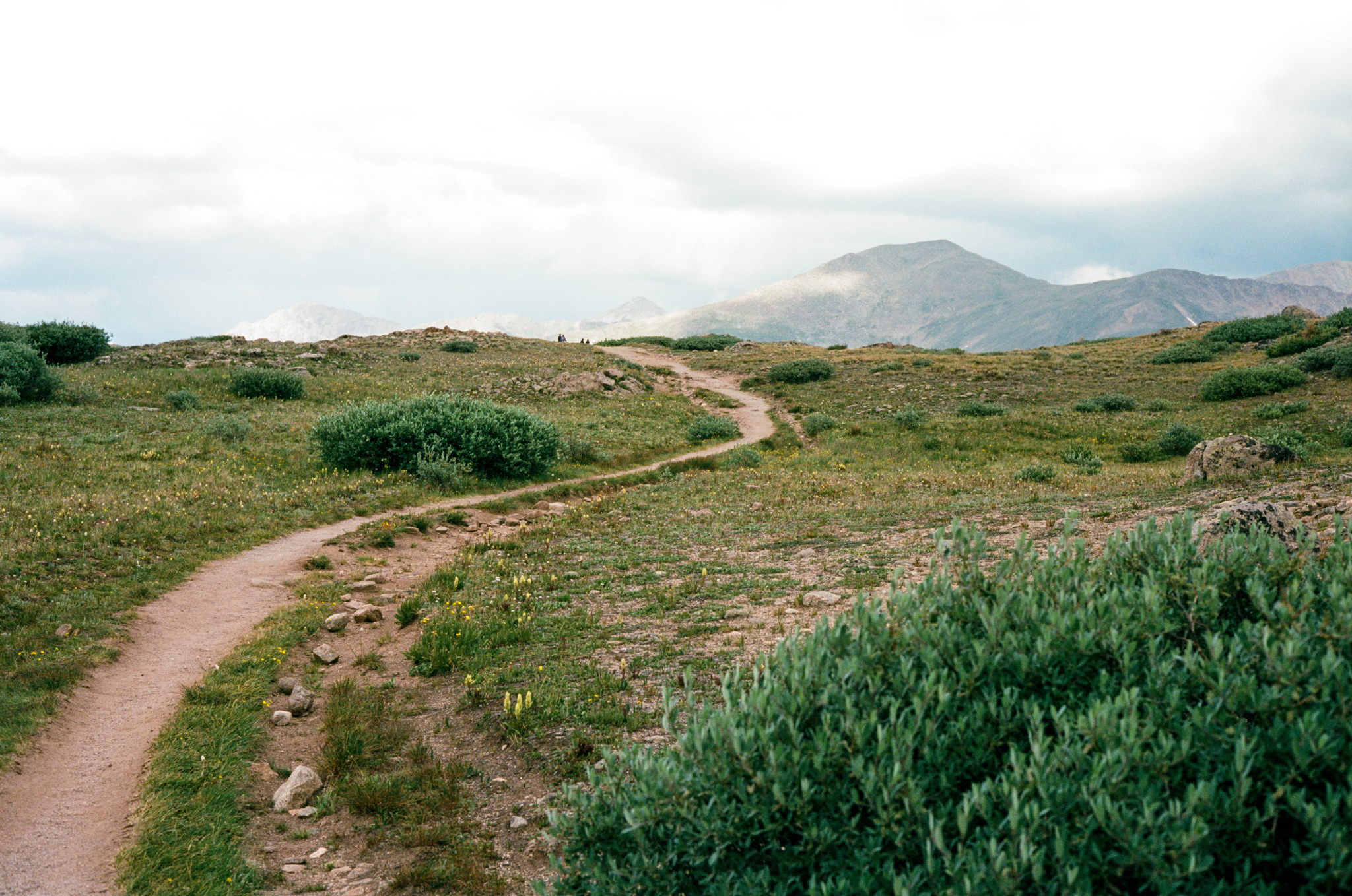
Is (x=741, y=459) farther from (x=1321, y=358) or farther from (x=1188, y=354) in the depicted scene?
(x=1188, y=354)

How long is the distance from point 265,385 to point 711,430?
19.0 meters

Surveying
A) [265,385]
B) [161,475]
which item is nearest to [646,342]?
[265,385]

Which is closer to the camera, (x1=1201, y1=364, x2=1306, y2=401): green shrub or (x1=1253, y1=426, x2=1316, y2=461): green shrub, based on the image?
(x1=1253, y1=426, x2=1316, y2=461): green shrub

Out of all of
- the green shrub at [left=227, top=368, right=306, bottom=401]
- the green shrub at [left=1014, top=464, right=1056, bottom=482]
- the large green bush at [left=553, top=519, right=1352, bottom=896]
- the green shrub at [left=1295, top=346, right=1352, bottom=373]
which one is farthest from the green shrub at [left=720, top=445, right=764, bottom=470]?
the green shrub at [left=1295, top=346, right=1352, bottom=373]

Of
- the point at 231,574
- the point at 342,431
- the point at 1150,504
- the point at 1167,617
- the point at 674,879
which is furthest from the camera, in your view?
the point at 342,431

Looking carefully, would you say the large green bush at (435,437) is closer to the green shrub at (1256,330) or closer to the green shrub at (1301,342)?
the green shrub at (1301,342)

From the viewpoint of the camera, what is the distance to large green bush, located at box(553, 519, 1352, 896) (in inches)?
95.3

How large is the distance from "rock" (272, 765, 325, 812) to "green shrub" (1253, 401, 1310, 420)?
30.7 meters

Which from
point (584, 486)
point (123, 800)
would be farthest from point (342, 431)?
point (123, 800)

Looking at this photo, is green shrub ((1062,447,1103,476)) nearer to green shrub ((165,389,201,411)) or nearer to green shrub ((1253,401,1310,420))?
green shrub ((1253,401,1310,420))

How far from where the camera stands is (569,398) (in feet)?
117

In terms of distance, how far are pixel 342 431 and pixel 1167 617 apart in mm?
19522

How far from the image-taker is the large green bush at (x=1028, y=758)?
242 centimetres

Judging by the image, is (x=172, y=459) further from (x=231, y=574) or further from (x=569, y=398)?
(x=569, y=398)
